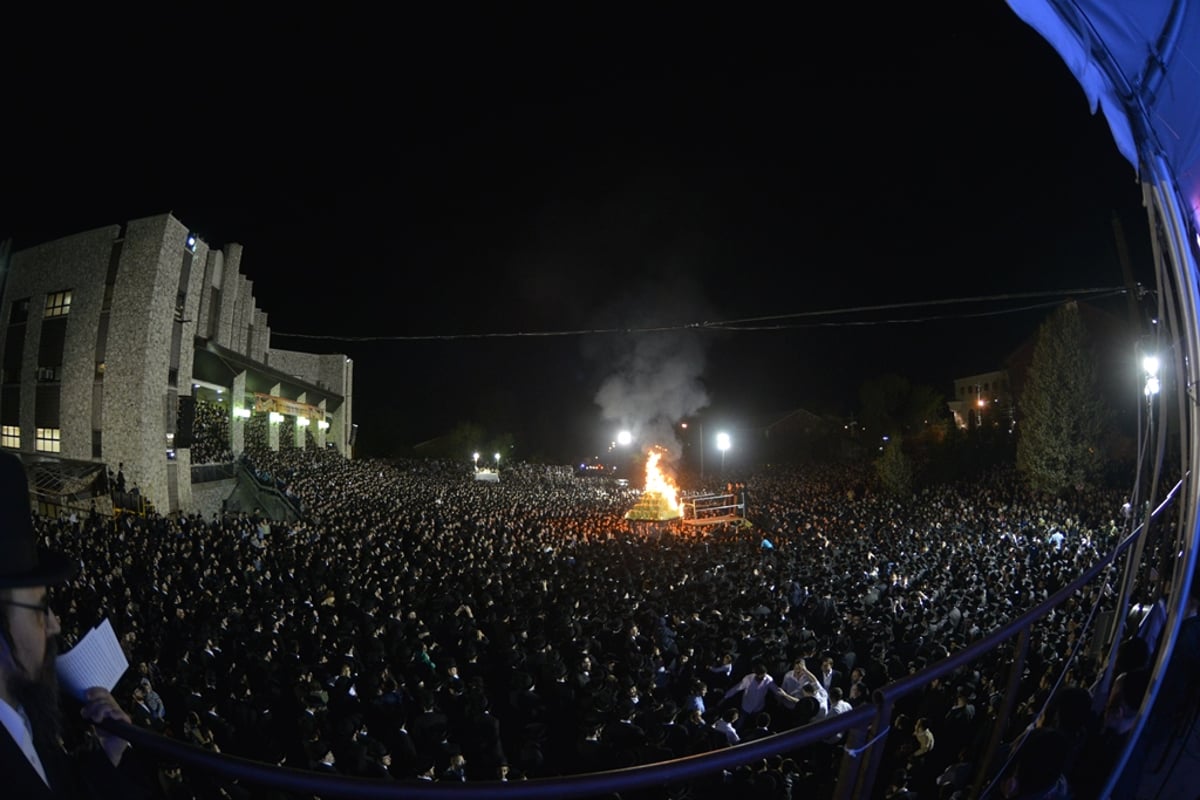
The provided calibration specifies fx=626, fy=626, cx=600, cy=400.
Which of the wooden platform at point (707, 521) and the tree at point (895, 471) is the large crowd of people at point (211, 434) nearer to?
the wooden platform at point (707, 521)

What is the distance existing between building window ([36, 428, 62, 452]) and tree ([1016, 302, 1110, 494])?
3793 centimetres

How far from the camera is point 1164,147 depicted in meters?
2.71

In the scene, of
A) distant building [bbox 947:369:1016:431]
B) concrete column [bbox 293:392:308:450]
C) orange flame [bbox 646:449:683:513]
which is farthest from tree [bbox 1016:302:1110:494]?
concrete column [bbox 293:392:308:450]

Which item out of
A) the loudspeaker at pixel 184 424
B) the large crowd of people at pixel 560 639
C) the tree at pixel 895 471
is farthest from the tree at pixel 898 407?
the loudspeaker at pixel 184 424

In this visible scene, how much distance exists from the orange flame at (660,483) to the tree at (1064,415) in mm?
15141

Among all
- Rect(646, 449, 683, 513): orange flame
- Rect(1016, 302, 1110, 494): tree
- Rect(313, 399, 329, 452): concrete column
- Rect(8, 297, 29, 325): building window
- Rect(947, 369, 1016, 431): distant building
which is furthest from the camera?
Rect(313, 399, 329, 452): concrete column

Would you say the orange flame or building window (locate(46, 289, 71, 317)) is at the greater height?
building window (locate(46, 289, 71, 317))

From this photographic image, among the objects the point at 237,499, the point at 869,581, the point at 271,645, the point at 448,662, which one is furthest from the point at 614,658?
the point at 237,499

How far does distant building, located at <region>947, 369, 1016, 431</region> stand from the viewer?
4082 centimetres

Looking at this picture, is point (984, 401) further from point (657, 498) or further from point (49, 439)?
point (49, 439)

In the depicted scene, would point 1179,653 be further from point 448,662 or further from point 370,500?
point 370,500

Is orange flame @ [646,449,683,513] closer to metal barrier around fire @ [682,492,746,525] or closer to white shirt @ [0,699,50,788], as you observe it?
metal barrier around fire @ [682,492,746,525]

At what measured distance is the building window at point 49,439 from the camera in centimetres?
2244

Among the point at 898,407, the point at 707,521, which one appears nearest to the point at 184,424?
the point at 707,521
